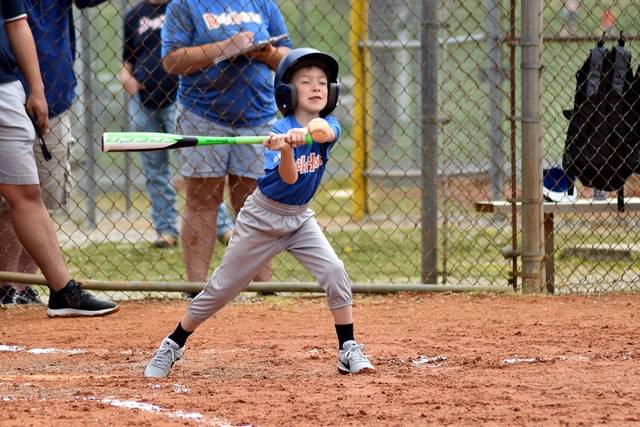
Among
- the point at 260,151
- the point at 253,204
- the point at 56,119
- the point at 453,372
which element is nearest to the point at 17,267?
the point at 56,119

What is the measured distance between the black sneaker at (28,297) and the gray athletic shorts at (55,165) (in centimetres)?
56

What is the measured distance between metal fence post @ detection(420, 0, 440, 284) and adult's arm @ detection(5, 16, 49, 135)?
2.34 metres

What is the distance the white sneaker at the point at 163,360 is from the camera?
5.00 metres

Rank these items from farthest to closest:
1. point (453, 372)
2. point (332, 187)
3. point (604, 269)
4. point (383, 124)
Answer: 1. point (332, 187)
2. point (383, 124)
3. point (604, 269)
4. point (453, 372)

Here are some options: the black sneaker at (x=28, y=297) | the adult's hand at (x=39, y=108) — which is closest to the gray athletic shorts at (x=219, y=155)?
the adult's hand at (x=39, y=108)

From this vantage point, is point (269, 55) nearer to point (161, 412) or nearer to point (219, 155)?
point (219, 155)

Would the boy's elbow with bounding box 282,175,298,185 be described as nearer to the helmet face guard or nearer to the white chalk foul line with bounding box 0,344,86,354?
the helmet face guard

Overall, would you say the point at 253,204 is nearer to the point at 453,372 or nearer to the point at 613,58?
the point at 453,372

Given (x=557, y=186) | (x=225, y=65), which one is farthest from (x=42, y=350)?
(x=557, y=186)

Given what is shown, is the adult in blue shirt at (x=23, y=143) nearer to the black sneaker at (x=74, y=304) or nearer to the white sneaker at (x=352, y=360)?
the black sneaker at (x=74, y=304)

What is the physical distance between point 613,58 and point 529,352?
8.15 feet

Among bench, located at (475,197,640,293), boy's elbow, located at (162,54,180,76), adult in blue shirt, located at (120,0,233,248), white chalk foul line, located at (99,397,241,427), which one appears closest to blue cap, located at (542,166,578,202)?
bench, located at (475,197,640,293)

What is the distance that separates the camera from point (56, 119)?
22.7 feet

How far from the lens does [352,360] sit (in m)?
4.96
